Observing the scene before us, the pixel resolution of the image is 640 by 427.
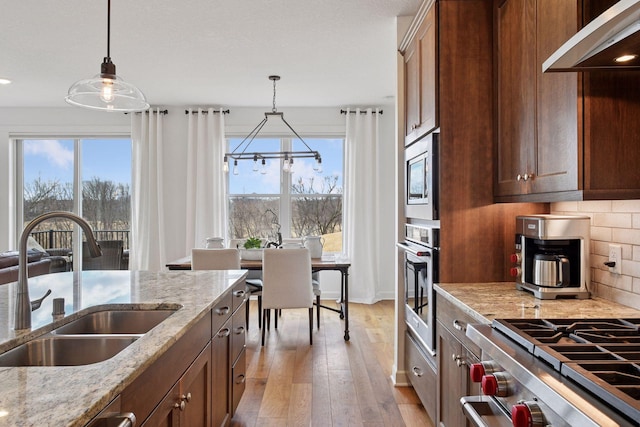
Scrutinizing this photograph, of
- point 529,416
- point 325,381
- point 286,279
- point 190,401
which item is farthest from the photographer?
point 286,279

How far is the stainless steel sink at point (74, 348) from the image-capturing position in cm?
132

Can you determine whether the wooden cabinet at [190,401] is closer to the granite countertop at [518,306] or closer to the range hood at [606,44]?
the granite countertop at [518,306]

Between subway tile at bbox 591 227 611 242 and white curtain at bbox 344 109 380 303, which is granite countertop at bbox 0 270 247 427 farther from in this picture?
white curtain at bbox 344 109 380 303

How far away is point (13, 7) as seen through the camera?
288 cm

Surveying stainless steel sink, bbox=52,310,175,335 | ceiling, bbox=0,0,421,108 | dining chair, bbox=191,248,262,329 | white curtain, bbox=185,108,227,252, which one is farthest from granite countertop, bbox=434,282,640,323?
white curtain, bbox=185,108,227,252

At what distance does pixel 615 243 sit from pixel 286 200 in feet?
14.7

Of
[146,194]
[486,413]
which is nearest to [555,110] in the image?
[486,413]

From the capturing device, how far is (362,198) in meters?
5.60

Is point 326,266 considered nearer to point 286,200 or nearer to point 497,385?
point 286,200

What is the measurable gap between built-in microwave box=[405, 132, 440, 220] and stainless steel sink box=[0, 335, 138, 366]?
61.4 inches

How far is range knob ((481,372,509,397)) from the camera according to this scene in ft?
4.01

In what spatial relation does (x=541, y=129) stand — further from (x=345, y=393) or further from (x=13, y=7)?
(x=13, y=7)

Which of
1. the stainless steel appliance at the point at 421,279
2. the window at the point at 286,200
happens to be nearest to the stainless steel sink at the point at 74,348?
the stainless steel appliance at the point at 421,279

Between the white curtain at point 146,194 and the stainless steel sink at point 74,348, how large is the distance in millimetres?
4391
